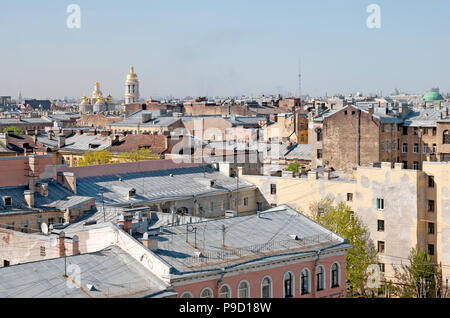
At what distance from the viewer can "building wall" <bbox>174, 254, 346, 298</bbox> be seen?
20.8m

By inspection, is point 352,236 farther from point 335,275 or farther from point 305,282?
point 305,282

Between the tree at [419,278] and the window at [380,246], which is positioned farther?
the window at [380,246]

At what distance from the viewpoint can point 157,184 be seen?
36.2 metres

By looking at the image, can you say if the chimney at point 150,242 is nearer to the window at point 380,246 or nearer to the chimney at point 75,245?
the chimney at point 75,245

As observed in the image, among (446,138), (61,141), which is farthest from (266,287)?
(61,141)

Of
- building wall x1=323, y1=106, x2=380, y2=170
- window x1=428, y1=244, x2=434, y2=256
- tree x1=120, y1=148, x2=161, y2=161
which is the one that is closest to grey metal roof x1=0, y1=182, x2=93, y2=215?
window x1=428, y1=244, x2=434, y2=256

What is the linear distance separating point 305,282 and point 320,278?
0.73m

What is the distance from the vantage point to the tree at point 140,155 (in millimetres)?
51987

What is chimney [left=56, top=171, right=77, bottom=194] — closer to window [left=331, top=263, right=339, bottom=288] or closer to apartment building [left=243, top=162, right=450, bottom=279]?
apartment building [left=243, top=162, right=450, bottom=279]

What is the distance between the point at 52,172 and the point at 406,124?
2562cm

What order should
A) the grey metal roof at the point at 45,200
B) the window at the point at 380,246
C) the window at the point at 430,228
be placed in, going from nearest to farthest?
1. the grey metal roof at the point at 45,200
2. the window at the point at 430,228
3. the window at the point at 380,246

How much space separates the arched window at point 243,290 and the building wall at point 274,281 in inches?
3.7

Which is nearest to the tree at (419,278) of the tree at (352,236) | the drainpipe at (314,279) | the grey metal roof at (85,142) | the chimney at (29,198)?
the tree at (352,236)

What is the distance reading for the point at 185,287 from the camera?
20.4m
